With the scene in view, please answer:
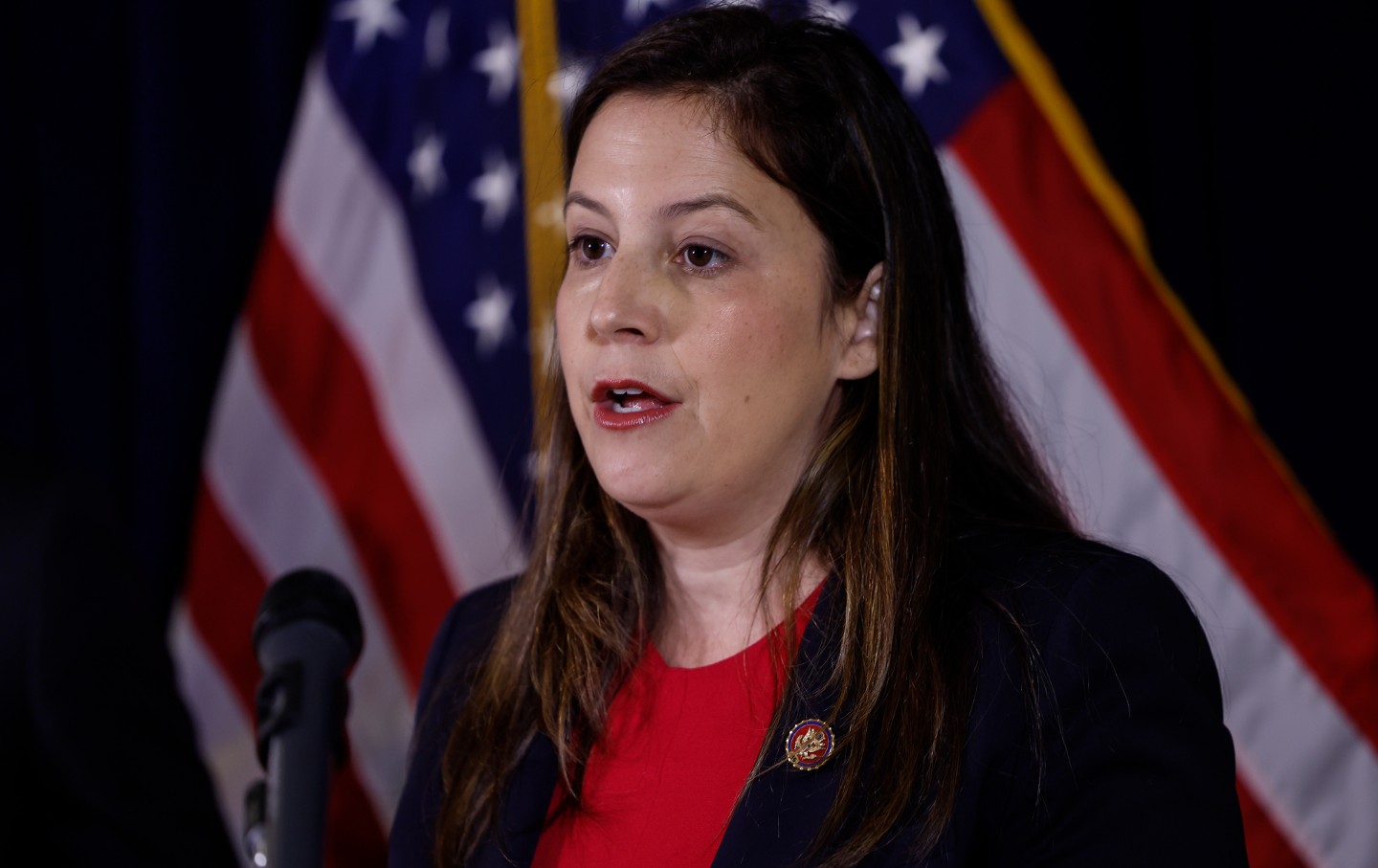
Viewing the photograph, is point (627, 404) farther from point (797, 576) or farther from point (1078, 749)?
point (1078, 749)

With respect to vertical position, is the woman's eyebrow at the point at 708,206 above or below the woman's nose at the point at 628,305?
above

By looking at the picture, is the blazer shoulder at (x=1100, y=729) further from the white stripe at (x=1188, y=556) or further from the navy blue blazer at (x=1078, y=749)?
the white stripe at (x=1188, y=556)

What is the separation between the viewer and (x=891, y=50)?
2.18 metres

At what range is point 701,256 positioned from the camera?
4.25 feet

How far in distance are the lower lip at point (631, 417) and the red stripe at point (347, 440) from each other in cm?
124

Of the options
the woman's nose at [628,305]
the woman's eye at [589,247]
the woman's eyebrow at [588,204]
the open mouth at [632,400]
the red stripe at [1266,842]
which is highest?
the woman's eyebrow at [588,204]

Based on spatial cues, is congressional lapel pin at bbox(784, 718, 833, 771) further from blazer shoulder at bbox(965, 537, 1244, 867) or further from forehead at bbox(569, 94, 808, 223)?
forehead at bbox(569, 94, 808, 223)

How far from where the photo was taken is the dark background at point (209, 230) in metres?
1.97

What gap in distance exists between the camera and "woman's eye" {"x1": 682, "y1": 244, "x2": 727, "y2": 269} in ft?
4.22

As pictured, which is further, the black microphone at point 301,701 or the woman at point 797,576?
the woman at point 797,576

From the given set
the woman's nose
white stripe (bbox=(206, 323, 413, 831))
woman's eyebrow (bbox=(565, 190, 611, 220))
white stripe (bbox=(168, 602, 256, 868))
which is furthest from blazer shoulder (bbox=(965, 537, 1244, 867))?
white stripe (bbox=(168, 602, 256, 868))

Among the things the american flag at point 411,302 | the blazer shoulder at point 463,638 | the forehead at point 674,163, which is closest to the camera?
the forehead at point 674,163

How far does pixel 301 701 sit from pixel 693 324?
495mm

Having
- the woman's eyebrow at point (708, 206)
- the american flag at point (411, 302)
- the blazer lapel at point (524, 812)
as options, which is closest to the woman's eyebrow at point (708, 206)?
the woman's eyebrow at point (708, 206)
